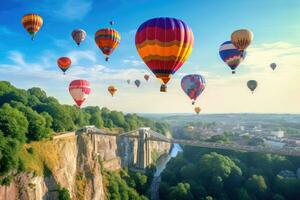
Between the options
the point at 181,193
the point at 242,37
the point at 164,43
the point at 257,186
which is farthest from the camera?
the point at 257,186

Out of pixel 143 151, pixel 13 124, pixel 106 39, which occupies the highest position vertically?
pixel 106 39

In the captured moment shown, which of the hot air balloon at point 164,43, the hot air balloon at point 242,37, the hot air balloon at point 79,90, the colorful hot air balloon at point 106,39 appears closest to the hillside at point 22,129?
the hot air balloon at point 79,90

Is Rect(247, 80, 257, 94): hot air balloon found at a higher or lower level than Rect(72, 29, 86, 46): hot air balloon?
lower

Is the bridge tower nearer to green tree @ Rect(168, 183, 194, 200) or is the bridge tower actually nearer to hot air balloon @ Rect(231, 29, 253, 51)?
green tree @ Rect(168, 183, 194, 200)

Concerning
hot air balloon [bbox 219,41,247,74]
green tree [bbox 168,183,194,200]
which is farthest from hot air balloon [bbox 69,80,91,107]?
green tree [bbox 168,183,194,200]

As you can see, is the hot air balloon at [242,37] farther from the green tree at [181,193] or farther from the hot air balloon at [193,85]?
the green tree at [181,193]

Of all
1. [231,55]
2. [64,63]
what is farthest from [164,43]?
[64,63]

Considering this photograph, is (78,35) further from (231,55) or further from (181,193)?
(181,193)
